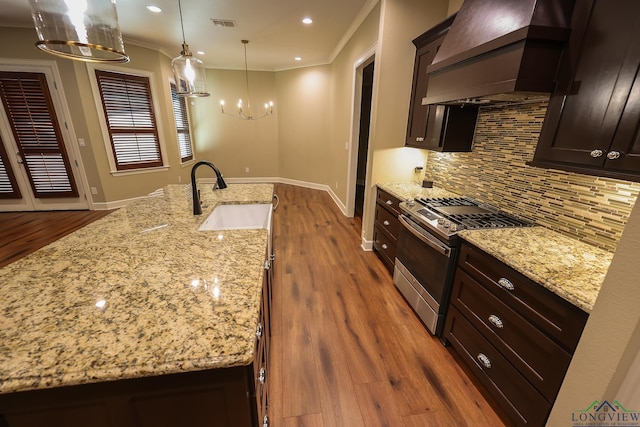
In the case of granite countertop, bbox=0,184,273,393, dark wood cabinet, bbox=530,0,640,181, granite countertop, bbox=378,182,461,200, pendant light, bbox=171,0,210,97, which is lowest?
granite countertop, bbox=0,184,273,393

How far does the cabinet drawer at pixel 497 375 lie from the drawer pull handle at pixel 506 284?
15.5 inches

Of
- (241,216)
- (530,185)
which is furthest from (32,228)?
(530,185)

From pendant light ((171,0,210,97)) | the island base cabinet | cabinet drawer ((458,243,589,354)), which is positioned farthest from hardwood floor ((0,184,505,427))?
pendant light ((171,0,210,97))

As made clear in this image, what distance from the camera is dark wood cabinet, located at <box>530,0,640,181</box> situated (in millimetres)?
1033

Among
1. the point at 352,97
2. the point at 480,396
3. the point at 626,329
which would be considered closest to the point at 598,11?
the point at 626,329

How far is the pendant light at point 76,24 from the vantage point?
102 centimetres

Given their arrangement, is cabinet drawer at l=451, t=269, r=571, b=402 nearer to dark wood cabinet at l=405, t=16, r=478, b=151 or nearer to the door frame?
dark wood cabinet at l=405, t=16, r=478, b=151

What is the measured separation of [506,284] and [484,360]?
1.74 feet

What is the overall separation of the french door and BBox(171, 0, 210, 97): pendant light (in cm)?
327

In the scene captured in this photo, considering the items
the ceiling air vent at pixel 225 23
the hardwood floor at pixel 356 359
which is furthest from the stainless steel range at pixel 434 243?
the ceiling air vent at pixel 225 23

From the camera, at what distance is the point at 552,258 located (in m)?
1.30

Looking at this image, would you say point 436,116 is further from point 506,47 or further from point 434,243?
point 434,243

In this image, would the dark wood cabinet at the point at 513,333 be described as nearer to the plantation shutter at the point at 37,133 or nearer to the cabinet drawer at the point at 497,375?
the cabinet drawer at the point at 497,375

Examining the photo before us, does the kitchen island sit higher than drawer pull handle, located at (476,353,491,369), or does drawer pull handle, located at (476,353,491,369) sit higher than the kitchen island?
the kitchen island
